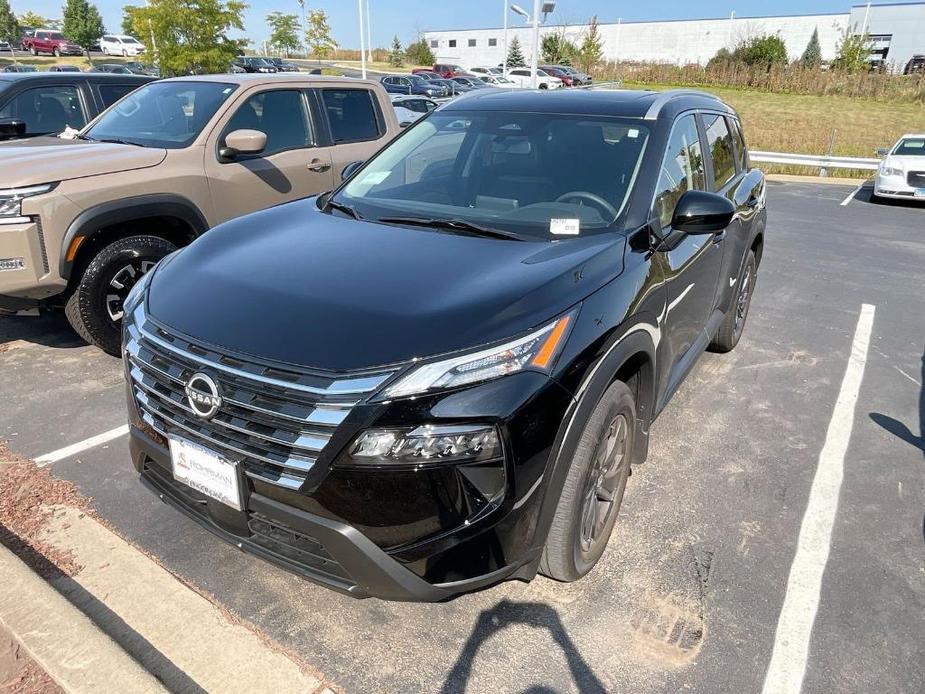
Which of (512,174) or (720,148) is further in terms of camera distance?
(720,148)

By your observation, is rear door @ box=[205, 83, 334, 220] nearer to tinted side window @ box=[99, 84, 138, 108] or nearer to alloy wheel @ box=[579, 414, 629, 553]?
tinted side window @ box=[99, 84, 138, 108]

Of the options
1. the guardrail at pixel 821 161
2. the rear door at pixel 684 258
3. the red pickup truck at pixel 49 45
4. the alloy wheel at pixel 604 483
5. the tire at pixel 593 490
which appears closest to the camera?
the tire at pixel 593 490

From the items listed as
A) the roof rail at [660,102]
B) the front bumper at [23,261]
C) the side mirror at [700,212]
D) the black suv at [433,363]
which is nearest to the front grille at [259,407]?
the black suv at [433,363]

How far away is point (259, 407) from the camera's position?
1.97 m

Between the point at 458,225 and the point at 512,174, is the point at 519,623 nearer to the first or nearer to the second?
the point at 458,225

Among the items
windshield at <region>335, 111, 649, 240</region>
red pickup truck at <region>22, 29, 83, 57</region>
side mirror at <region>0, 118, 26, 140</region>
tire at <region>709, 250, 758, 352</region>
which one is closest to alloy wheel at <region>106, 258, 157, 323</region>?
windshield at <region>335, 111, 649, 240</region>

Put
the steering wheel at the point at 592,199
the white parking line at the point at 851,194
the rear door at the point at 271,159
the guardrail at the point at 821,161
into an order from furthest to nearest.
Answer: the guardrail at the point at 821,161, the white parking line at the point at 851,194, the rear door at the point at 271,159, the steering wheel at the point at 592,199

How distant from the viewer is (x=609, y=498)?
270 centimetres

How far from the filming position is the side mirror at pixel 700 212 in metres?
2.81

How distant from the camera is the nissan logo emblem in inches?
80.4

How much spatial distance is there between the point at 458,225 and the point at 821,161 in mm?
15918

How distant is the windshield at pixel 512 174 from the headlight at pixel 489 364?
780mm

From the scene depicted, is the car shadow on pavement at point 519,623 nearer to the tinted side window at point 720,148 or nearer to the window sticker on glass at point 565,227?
the window sticker on glass at point 565,227

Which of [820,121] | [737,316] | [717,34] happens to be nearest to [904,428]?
[737,316]
